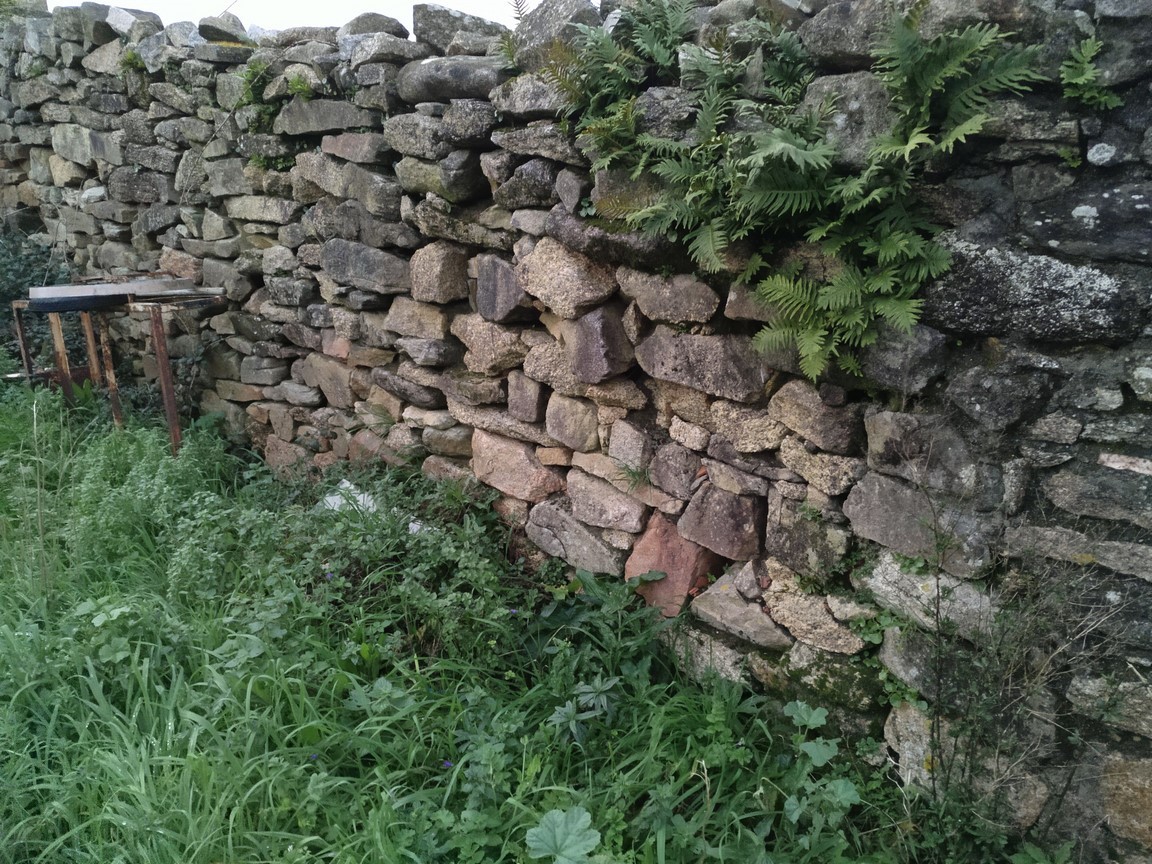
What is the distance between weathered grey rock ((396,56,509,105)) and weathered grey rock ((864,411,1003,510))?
6.78 feet

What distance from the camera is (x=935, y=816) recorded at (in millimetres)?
2398

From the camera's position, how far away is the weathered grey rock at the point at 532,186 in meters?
3.22

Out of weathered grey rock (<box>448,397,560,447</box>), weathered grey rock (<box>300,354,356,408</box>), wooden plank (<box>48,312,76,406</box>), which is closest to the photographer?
weathered grey rock (<box>448,397,560,447</box>)

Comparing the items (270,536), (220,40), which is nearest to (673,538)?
(270,536)

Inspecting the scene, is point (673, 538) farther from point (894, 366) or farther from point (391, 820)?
point (391, 820)

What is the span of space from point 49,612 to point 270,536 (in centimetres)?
86

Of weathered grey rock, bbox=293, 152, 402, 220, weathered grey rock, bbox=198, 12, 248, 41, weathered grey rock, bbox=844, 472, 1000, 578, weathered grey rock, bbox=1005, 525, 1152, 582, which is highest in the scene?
weathered grey rock, bbox=198, 12, 248, 41

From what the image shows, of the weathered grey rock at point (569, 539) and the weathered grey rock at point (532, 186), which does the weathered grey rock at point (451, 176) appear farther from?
the weathered grey rock at point (569, 539)

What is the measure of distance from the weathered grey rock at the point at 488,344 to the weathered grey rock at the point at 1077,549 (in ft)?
6.66

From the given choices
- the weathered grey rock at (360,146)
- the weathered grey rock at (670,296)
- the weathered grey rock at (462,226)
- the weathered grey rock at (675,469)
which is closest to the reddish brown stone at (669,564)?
the weathered grey rock at (675,469)

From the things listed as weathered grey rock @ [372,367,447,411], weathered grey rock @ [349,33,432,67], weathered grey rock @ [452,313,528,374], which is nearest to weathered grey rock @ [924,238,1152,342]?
weathered grey rock @ [452,313,528,374]

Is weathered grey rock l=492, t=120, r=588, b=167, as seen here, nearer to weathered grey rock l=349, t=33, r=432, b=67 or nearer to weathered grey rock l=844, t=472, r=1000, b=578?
weathered grey rock l=349, t=33, r=432, b=67

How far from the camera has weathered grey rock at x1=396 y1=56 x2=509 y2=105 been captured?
343 centimetres

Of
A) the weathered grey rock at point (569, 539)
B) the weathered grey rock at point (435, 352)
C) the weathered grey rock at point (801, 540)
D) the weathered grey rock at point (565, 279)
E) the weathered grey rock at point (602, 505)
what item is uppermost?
the weathered grey rock at point (565, 279)
